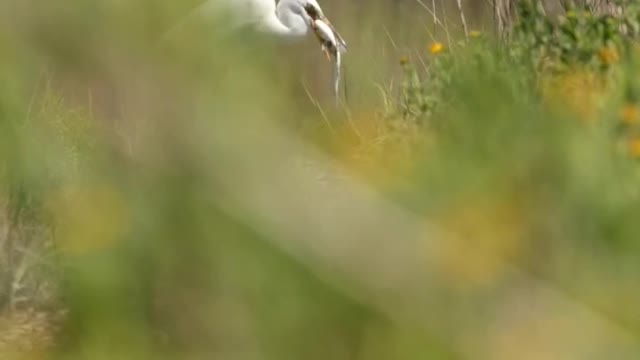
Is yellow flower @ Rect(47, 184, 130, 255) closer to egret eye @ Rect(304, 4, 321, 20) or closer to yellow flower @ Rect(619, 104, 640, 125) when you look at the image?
yellow flower @ Rect(619, 104, 640, 125)

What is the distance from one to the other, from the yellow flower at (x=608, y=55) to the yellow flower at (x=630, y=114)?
0.66 m

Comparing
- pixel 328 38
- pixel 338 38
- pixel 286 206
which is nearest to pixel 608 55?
pixel 286 206

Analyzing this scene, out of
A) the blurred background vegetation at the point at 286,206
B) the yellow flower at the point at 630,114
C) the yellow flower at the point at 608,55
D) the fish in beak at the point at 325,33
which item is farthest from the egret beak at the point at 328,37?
the blurred background vegetation at the point at 286,206

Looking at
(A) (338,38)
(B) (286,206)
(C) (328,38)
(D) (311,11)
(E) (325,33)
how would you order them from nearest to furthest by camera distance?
(B) (286,206) → (A) (338,38) → (C) (328,38) → (E) (325,33) → (D) (311,11)

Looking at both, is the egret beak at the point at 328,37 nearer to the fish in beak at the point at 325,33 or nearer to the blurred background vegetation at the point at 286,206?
the fish in beak at the point at 325,33

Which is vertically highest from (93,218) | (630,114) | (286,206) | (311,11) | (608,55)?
(311,11)

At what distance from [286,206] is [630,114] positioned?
1.14m

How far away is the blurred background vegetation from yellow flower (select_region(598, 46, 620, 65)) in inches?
42.4

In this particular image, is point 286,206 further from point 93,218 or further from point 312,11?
point 312,11

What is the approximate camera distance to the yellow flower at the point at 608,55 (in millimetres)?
3018

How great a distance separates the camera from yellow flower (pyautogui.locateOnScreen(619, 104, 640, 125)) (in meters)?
2.16

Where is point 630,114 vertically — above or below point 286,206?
above

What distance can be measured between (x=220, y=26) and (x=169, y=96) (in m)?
0.26

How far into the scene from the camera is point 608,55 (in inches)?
123
